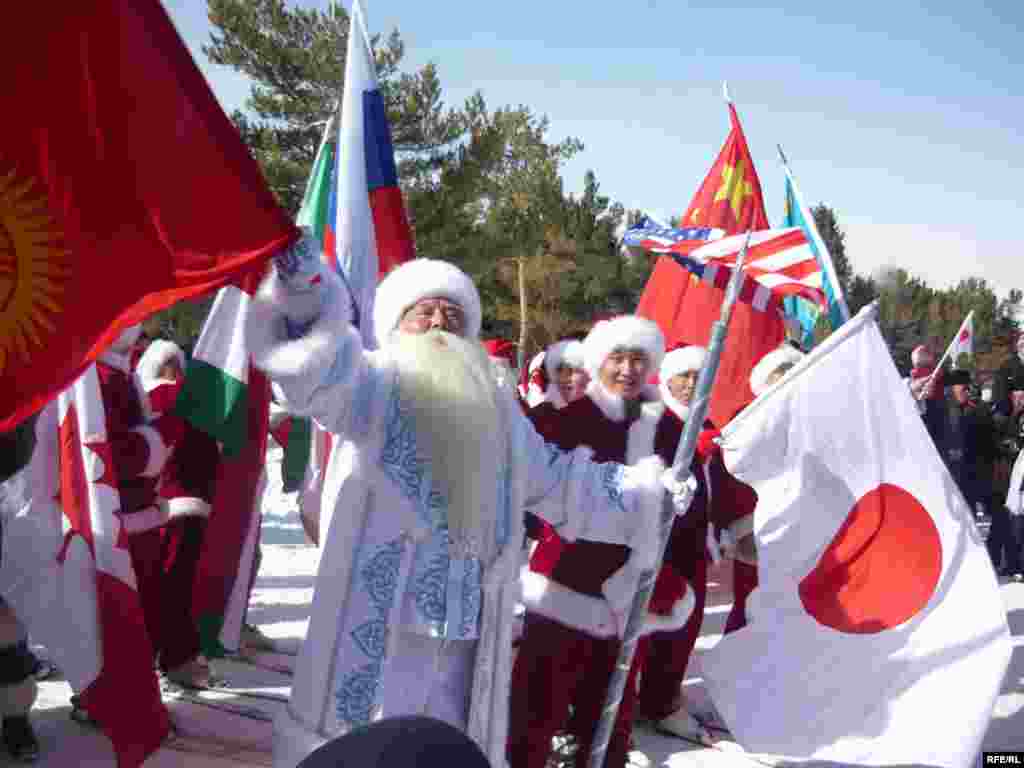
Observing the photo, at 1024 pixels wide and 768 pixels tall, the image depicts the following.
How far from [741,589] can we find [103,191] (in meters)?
3.94

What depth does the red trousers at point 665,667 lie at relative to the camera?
15.3ft

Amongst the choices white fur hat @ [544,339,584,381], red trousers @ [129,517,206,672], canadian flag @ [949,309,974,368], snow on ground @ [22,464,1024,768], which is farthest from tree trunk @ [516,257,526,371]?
red trousers @ [129,517,206,672]

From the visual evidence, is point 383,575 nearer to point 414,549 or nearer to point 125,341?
point 414,549

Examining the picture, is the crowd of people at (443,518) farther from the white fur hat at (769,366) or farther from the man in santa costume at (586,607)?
the white fur hat at (769,366)

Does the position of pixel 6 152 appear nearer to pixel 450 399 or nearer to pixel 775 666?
pixel 450 399

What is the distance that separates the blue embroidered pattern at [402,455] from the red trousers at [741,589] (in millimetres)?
2891

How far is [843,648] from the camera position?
3.94 metres

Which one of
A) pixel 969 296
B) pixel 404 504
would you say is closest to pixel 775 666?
pixel 404 504

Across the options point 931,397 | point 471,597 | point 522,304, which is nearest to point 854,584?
point 471,597

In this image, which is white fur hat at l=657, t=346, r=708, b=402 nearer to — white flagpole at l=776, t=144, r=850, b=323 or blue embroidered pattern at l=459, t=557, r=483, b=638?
white flagpole at l=776, t=144, r=850, b=323

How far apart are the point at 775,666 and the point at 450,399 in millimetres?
2130

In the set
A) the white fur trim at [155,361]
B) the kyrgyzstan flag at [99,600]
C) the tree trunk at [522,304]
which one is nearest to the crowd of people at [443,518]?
the kyrgyzstan flag at [99,600]

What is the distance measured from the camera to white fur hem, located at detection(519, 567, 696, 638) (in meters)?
3.61

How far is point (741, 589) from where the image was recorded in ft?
17.0
